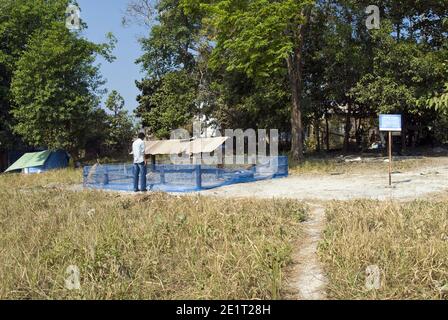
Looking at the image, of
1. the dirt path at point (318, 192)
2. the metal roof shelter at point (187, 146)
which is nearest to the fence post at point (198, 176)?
the dirt path at point (318, 192)

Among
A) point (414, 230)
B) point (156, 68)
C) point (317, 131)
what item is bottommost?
point (414, 230)

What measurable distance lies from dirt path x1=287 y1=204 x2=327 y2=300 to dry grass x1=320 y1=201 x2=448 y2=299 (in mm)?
120

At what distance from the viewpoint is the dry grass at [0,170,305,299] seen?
15.9 ft

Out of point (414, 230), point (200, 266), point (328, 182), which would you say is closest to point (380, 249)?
point (414, 230)

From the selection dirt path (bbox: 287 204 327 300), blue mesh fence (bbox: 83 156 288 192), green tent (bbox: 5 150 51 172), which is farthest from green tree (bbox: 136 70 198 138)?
dirt path (bbox: 287 204 327 300)

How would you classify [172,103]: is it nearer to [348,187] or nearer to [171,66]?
[171,66]

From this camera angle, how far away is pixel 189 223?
7.20 meters

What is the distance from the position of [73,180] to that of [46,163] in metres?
10.6

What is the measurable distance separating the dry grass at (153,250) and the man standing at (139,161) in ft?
14.1

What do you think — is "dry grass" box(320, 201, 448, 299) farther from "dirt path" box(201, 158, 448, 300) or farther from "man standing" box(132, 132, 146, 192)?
"man standing" box(132, 132, 146, 192)

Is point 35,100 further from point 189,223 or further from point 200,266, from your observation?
point 200,266

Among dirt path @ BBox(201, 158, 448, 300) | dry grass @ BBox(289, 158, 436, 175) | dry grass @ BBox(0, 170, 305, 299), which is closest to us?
dry grass @ BBox(0, 170, 305, 299)

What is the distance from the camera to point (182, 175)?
46.7 feet

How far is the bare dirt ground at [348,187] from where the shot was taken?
11.0 m
